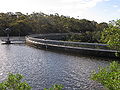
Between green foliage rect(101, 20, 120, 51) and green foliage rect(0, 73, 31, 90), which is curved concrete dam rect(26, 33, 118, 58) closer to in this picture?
green foliage rect(101, 20, 120, 51)

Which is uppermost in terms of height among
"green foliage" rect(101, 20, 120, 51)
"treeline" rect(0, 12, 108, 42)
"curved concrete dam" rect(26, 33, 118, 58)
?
"treeline" rect(0, 12, 108, 42)

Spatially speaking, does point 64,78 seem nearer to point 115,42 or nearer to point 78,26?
point 115,42

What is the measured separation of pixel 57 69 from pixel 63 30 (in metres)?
69.8

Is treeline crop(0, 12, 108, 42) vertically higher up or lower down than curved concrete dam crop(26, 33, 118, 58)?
higher up

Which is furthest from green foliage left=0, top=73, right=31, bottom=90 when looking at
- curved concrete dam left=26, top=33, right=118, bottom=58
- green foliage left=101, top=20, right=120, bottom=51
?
curved concrete dam left=26, top=33, right=118, bottom=58

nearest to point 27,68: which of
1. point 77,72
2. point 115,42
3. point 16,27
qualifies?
point 77,72

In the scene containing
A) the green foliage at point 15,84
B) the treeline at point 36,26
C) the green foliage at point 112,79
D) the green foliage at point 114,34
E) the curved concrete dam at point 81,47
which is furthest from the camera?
the treeline at point 36,26

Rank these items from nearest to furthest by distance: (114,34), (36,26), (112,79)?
(112,79) < (114,34) < (36,26)

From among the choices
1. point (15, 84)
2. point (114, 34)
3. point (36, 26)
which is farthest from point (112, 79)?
point (36, 26)

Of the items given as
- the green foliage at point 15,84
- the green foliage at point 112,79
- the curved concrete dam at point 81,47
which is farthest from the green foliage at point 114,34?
the curved concrete dam at point 81,47

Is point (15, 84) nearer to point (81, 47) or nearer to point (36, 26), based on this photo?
point (81, 47)

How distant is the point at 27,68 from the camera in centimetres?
2114

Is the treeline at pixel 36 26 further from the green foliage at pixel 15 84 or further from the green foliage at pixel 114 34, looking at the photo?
the green foliage at pixel 15 84

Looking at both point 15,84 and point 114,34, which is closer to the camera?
point 15,84
